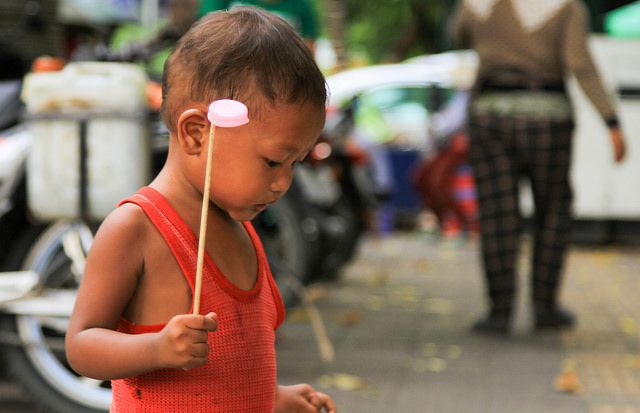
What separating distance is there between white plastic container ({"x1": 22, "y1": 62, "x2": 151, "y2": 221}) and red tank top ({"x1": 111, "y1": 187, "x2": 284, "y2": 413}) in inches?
91.0

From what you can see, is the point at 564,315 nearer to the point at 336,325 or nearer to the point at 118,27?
the point at 336,325

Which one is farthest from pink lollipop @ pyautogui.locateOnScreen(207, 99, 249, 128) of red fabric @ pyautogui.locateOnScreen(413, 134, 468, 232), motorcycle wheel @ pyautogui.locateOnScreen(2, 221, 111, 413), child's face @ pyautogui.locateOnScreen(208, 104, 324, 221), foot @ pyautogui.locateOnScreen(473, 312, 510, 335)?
red fabric @ pyautogui.locateOnScreen(413, 134, 468, 232)

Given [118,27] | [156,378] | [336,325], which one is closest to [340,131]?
[336,325]

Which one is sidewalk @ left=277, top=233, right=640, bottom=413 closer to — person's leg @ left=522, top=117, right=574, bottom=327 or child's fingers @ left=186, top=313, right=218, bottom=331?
person's leg @ left=522, top=117, right=574, bottom=327

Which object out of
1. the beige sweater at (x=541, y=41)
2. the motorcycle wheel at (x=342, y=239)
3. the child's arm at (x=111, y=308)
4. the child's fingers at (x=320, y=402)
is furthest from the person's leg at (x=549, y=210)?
the child's arm at (x=111, y=308)

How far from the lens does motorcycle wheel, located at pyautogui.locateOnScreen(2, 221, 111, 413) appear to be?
14.4ft

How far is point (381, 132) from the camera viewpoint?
A: 1321 cm

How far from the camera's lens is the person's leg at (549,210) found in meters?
6.50

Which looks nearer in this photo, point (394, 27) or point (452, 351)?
point (452, 351)

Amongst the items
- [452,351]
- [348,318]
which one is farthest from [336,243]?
[452,351]

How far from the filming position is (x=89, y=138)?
434 cm

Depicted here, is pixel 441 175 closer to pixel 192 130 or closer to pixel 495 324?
pixel 495 324

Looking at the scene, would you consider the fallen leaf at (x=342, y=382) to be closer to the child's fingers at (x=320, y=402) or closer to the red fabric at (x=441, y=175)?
the child's fingers at (x=320, y=402)

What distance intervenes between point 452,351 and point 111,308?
4.50 m
